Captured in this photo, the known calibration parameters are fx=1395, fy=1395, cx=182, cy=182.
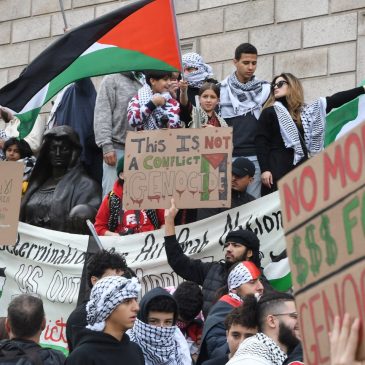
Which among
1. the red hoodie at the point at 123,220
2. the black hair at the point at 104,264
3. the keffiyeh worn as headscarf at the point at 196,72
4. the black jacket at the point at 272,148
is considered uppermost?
the keffiyeh worn as headscarf at the point at 196,72

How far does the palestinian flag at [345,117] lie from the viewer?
10.6 metres

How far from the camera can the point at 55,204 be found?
11461 mm

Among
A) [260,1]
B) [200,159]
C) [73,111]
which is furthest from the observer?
[260,1]

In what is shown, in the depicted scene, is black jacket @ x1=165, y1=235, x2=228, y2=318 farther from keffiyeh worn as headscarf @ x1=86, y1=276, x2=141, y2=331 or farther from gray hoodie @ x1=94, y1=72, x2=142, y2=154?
gray hoodie @ x1=94, y1=72, x2=142, y2=154

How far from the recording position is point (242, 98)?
11141 millimetres

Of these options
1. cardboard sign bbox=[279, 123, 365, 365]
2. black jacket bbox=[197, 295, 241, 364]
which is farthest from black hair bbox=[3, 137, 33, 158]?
cardboard sign bbox=[279, 123, 365, 365]

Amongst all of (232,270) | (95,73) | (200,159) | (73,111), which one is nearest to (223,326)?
(232,270)

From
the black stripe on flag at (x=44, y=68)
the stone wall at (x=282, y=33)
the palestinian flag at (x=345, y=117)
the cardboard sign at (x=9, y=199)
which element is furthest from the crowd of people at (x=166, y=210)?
the stone wall at (x=282, y=33)

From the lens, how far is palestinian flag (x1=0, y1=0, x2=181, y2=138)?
10156mm

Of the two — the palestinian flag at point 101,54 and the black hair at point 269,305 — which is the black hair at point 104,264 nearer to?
the black hair at point 269,305

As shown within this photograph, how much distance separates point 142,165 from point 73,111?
277 centimetres

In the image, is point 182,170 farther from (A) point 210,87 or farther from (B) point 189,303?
(A) point 210,87

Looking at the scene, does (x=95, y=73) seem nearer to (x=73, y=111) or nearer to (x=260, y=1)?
(x=73, y=111)

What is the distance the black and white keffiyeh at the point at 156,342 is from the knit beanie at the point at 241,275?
75 cm
